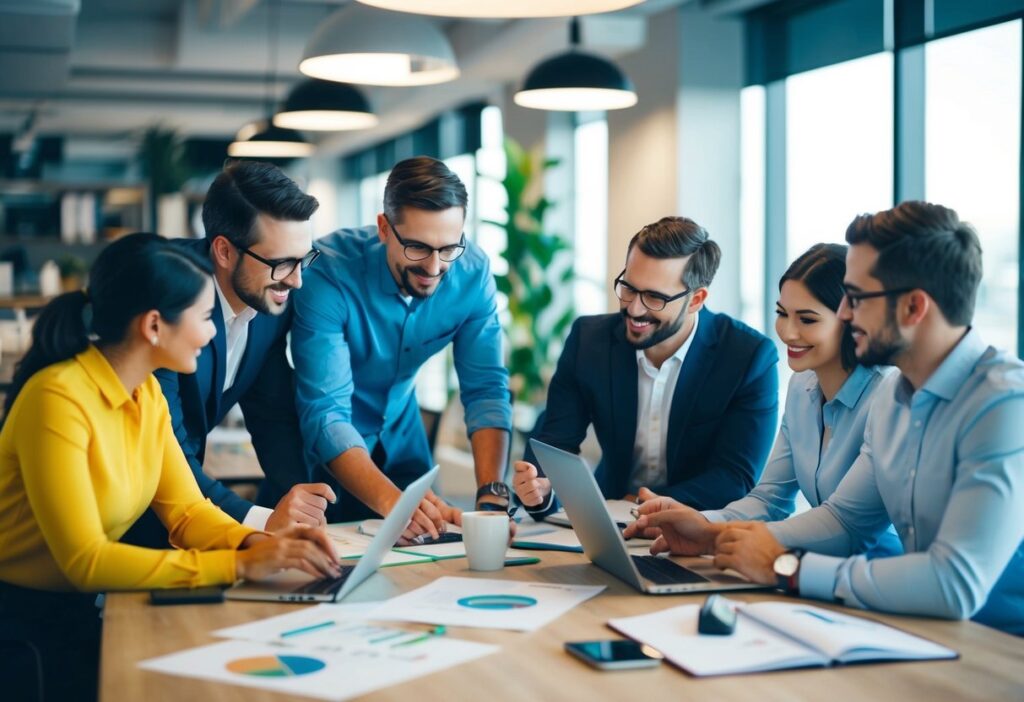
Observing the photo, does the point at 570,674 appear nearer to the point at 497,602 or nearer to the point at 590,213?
the point at 497,602

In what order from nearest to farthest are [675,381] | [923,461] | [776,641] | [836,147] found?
[776,641] < [923,461] < [675,381] < [836,147]

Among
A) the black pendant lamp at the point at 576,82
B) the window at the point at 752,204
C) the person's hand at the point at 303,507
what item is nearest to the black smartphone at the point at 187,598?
the person's hand at the point at 303,507

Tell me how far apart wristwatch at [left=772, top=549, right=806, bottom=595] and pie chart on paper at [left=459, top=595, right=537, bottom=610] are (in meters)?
0.43

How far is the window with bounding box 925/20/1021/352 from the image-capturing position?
15.1 ft

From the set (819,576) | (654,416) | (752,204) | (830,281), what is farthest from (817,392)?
(752,204)

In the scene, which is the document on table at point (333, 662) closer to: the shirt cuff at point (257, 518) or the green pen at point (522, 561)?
the green pen at point (522, 561)

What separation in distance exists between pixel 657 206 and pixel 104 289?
4852mm

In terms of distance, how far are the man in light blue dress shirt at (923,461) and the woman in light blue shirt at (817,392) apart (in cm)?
19

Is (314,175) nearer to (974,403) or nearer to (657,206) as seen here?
(657,206)

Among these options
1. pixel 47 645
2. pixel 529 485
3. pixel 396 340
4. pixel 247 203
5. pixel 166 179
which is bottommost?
pixel 47 645

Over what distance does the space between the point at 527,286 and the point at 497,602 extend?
223 inches

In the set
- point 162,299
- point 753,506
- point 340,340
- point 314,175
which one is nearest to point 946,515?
point 753,506

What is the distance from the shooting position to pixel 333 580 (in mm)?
2025

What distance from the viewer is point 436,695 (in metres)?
1.47
